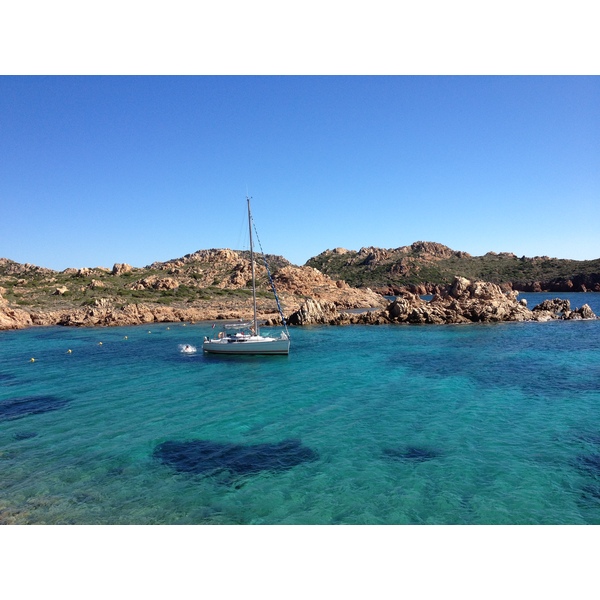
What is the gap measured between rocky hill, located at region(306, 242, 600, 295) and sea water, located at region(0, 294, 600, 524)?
76.2m

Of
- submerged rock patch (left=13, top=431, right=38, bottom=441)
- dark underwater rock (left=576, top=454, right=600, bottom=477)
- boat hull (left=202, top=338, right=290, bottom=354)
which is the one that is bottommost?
dark underwater rock (left=576, top=454, right=600, bottom=477)

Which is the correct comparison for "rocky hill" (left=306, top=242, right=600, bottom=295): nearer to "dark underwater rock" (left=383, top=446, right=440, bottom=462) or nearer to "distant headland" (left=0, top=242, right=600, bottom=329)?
"distant headland" (left=0, top=242, right=600, bottom=329)

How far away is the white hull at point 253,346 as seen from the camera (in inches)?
1060

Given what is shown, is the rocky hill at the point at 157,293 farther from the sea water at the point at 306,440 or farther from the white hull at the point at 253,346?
the sea water at the point at 306,440

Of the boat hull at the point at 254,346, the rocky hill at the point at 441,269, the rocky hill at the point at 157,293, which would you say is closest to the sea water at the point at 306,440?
the boat hull at the point at 254,346

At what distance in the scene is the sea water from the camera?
8.38 metres

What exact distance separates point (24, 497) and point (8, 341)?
3322 centimetres

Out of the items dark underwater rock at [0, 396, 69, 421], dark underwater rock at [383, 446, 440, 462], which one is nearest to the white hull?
dark underwater rock at [0, 396, 69, 421]

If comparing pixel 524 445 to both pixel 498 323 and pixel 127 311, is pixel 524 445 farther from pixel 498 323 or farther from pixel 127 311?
pixel 127 311

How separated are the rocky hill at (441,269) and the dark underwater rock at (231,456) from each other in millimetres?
85110

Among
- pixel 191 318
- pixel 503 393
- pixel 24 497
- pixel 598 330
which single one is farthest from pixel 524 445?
pixel 191 318

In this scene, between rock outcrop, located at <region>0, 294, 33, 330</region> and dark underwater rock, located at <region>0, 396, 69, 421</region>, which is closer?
dark underwater rock, located at <region>0, 396, 69, 421</region>

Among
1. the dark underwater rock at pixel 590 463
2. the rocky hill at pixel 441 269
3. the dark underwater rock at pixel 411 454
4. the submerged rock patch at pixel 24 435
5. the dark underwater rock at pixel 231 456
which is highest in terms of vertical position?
the rocky hill at pixel 441 269

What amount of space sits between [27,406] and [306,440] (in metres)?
12.7
